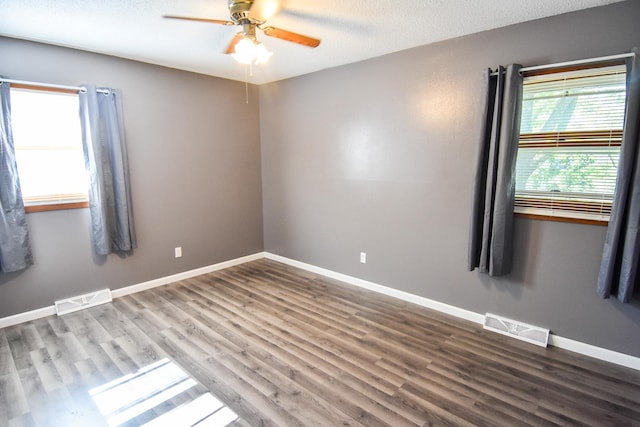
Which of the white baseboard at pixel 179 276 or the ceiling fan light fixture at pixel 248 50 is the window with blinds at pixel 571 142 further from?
the white baseboard at pixel 179 276

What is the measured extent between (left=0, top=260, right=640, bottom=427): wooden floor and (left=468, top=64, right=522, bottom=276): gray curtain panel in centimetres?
72

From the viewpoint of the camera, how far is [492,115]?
2625 millimetres

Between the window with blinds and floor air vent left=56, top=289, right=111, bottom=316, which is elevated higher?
the window with blinds

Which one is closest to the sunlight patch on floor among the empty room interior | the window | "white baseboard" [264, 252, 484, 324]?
the empty room interior

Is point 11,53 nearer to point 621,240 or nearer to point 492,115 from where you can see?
point 492,115

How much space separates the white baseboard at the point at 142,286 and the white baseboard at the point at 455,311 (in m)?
0.51

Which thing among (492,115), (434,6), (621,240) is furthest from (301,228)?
(621,240)

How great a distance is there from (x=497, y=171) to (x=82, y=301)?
397 centimetres

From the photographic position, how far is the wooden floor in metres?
1.92

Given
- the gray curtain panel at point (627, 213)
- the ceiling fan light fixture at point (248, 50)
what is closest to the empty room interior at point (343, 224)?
the gray curtain panel at point (627, 213)

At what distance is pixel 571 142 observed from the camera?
94.6 inches

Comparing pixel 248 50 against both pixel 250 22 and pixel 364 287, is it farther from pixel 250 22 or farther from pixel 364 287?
pixel 364 287

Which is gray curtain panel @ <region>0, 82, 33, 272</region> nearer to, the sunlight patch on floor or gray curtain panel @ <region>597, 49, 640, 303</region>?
the sunlight patch on floor

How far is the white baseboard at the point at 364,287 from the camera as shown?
7.88ft
